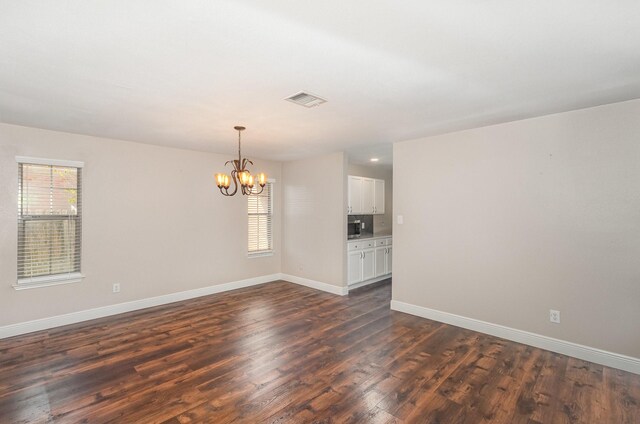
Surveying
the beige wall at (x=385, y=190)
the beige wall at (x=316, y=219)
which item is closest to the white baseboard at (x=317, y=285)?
the beige wall at (x=316, y=219)

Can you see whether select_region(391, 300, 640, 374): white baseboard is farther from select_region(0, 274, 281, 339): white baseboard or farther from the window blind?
the window blind

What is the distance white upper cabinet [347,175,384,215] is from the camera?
21.1 feet

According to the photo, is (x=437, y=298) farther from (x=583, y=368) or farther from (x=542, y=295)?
(x=583, y=368)

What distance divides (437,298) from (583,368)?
62.2 inches

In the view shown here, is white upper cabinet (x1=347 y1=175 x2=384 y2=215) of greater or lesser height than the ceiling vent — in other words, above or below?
below

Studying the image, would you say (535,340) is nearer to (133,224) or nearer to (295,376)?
(295,376)

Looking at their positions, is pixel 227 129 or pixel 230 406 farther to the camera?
pixel 227 129

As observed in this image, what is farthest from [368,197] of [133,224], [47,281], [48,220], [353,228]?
[47,281]

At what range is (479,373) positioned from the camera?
109 inches

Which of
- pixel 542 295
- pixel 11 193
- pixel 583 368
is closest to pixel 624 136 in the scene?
pixel 542 295

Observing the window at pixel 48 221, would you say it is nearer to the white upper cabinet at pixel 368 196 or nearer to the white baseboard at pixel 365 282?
the white baseboard at pixel 365 282

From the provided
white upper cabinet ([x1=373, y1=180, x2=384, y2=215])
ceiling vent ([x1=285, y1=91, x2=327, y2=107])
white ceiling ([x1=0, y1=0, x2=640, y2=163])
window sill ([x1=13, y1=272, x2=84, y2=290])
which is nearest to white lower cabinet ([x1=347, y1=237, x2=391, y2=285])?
white upper cabinet ([x1=373, y1=180, x2=384, y2=215])

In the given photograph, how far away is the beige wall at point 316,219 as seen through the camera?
5418mm

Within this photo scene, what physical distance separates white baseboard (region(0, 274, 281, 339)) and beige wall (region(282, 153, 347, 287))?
1.05 m
